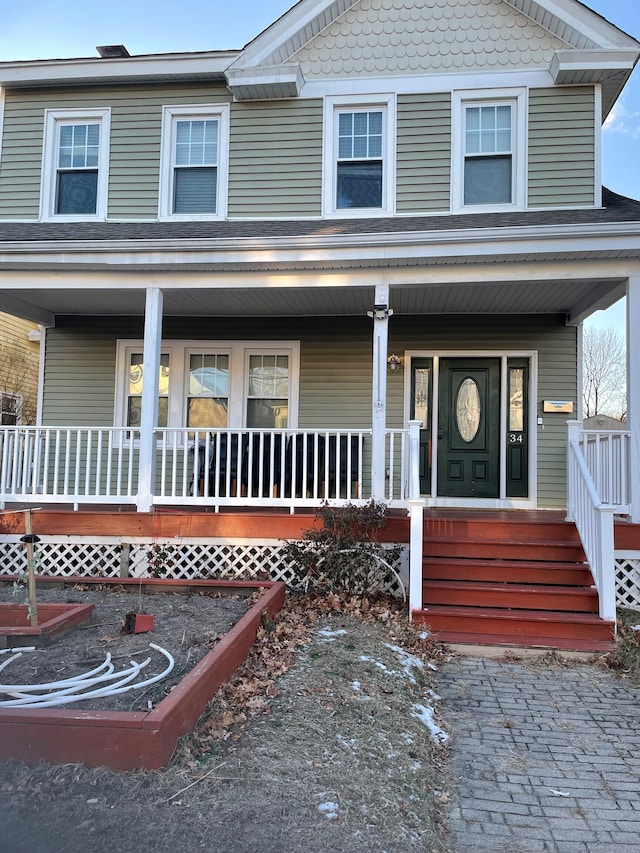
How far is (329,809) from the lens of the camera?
2445 mm

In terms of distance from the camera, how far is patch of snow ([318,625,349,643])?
15.4 ft

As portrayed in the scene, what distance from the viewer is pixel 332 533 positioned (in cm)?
567

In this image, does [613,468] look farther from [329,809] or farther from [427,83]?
[427,83]

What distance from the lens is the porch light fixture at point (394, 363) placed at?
8172mm

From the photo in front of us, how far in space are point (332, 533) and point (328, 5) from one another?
6914mm

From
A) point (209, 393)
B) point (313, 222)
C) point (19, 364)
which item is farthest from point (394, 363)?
point (19, 364)

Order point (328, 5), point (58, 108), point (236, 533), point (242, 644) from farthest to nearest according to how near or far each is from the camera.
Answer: point (58, 108), point (328, 5), point (236, 533), point (242, 644)

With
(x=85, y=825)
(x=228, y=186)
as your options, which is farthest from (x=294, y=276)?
(x=85, y=825)

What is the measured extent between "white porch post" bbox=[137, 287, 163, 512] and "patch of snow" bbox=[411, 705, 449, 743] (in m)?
3.77

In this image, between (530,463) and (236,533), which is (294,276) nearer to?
(236,533)

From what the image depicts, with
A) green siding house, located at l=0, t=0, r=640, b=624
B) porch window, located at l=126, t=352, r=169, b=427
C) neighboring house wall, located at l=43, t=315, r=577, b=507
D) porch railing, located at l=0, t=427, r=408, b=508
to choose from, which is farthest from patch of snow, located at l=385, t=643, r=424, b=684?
porch window, located at l=126, t=352, r=169, b=427

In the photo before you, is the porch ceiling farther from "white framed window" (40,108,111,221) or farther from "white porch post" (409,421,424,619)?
"white porch post" (409,421,424,619)

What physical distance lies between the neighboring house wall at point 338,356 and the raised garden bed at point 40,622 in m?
4.48

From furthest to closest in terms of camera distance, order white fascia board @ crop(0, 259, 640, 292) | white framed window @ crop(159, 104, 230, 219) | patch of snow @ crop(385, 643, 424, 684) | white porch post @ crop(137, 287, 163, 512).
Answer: white framed window @ crop(159, 104, 230, 219), white porch post @ crop(137, 287, 163, 512), white fascia board @ crop(0, 259, 640, 292), patch of snow @ crop(385, 643, 424, 684)
